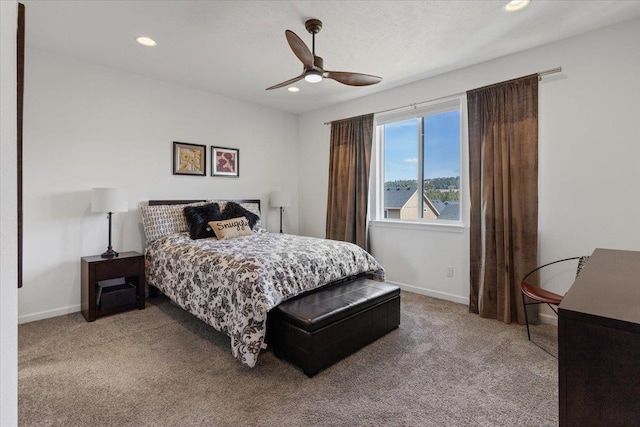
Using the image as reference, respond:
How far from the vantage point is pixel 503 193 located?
3.12 meters

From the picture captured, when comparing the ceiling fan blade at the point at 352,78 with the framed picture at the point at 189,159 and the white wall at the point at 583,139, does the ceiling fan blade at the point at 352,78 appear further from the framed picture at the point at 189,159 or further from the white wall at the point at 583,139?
the framed picture at the point at 189,159

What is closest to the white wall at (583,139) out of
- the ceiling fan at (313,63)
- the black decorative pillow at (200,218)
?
the ceiling fan at (313,63)

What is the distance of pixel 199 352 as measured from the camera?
249cm

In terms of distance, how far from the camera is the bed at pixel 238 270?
2.25 m

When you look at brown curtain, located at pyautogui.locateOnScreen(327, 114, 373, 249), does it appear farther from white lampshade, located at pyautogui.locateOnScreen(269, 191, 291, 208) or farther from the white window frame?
white lampshade, located at pyautogui.locateOnScreen(269, 191, 291, 208)

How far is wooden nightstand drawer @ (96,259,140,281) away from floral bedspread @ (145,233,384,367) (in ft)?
0.72

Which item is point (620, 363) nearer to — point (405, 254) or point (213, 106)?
point (405, 254)

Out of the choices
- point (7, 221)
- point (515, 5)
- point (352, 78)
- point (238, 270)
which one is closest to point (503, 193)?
point (515, 5)

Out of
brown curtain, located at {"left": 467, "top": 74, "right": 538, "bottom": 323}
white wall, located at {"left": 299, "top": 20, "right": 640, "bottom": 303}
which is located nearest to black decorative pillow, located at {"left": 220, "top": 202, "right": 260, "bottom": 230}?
white wall, located at {"left": 299, "top": 20, "right": 640, "bottom": 303}

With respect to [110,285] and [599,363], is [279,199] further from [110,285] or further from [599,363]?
[599,363]

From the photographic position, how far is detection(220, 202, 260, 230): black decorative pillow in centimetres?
399

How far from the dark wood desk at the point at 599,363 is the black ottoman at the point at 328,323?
5.17 ft

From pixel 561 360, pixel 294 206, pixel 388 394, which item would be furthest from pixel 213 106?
pixel 561 360

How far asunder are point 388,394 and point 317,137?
13.3ft
